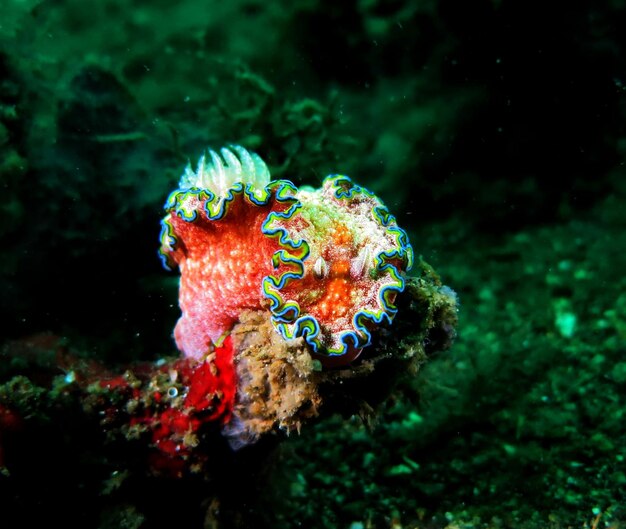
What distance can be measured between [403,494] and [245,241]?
279 centimetres

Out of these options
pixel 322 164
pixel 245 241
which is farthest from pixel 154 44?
pixel 245 241

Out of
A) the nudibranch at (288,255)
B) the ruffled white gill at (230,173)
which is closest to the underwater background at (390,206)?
the nudibranch at (288,255)

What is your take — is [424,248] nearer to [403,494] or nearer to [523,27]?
[523,27]

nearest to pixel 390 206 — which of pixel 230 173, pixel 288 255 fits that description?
pixel 230 173

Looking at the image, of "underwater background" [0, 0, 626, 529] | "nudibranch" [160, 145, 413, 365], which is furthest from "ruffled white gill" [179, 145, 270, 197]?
"underwater background" [0, 0, 626, 529]

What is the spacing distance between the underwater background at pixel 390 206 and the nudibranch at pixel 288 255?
1.10 meters

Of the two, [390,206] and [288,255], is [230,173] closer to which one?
[288,255]

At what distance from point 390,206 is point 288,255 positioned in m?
6.77

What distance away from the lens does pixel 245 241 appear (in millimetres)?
3195

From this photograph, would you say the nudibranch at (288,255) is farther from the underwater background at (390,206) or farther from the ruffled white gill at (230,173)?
the underwater background at (390,206)

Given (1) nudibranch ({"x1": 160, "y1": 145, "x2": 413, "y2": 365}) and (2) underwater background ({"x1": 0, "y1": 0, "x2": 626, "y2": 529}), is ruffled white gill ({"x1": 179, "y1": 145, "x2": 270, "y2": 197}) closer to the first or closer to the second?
(1) nudibranch ({"x1": 160, "y1": 145, "x2": 413, "y2": 365})

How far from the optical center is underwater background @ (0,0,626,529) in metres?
4.00

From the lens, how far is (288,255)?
9.23 ft

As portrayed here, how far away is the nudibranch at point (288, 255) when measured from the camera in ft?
9.17
